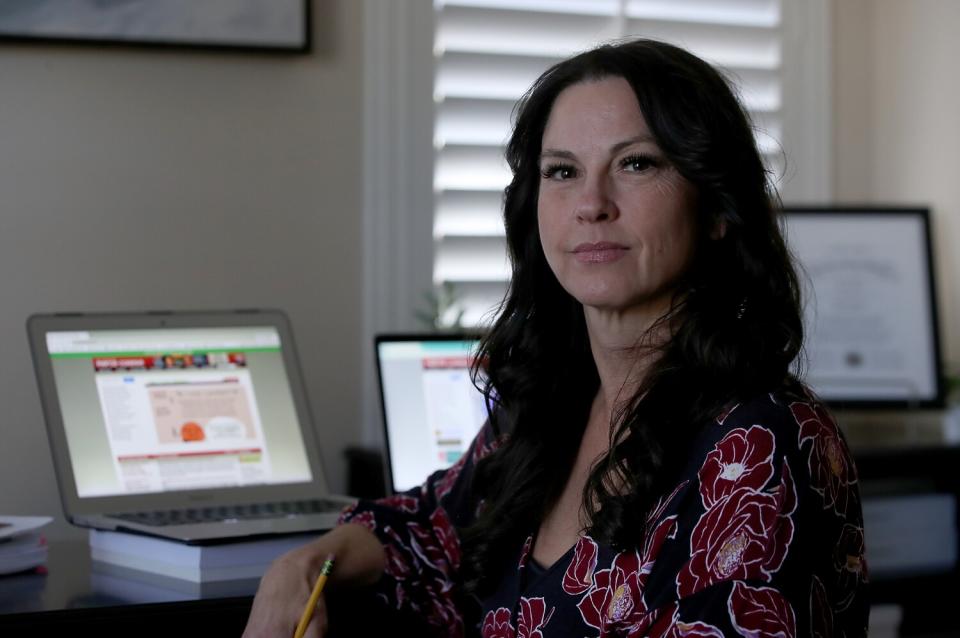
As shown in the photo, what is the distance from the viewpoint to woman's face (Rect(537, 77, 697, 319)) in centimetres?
132

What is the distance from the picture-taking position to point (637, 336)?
1.38m

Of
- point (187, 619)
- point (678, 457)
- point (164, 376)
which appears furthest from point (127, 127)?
point (678, 457)

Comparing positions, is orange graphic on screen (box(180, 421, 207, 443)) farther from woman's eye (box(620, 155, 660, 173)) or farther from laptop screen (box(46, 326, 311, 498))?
woman's eye (box(620, 155, 660, 173))

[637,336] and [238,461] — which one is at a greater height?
[637,336]

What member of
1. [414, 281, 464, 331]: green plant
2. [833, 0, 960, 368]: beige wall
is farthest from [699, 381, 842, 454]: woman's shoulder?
[833, 0, 960, 368]: beige wall

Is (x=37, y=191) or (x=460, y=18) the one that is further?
(x=460, y=18)

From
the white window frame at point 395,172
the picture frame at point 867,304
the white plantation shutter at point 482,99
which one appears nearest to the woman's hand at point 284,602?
the white window frame at point 395,172

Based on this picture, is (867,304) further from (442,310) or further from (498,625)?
(498,625)

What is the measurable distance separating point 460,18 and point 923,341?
120cm

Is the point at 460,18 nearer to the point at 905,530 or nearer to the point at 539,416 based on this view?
the point at 539,416

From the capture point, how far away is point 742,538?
1106 mm

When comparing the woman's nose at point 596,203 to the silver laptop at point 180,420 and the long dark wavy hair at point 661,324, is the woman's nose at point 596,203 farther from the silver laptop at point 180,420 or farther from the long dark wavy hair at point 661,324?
the silver laptop at point 180,420

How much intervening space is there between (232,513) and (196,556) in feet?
0.71

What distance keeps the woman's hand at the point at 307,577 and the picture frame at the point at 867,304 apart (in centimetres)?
142
